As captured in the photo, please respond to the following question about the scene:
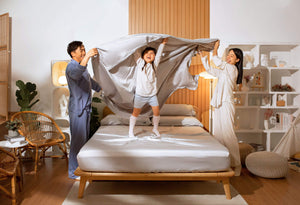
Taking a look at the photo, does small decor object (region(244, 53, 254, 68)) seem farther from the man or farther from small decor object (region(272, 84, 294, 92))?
the man

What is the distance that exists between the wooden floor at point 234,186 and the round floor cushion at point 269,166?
8cm

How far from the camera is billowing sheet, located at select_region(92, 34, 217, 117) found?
10.7ft

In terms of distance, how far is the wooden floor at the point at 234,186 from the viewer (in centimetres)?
289

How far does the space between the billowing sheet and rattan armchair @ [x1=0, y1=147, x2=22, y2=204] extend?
138 cm

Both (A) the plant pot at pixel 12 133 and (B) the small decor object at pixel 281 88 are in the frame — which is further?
(B) the small decor object at pixel 281 88

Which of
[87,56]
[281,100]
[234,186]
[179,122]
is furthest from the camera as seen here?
[281,100]

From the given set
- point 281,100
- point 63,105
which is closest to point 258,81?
point 281,100

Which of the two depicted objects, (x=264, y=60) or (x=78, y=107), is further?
(x=264, y=60)

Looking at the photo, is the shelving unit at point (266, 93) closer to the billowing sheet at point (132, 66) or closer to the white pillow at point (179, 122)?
the white pillow at point (179, 122)

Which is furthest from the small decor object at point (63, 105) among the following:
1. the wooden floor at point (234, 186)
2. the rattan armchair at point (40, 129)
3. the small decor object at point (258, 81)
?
the small decor object at point (258, 81)

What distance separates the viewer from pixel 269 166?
3531 millimetres

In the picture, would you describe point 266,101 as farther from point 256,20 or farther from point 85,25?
point 85,25

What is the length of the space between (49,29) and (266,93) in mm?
4081

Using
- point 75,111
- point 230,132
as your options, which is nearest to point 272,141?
point 230,132
